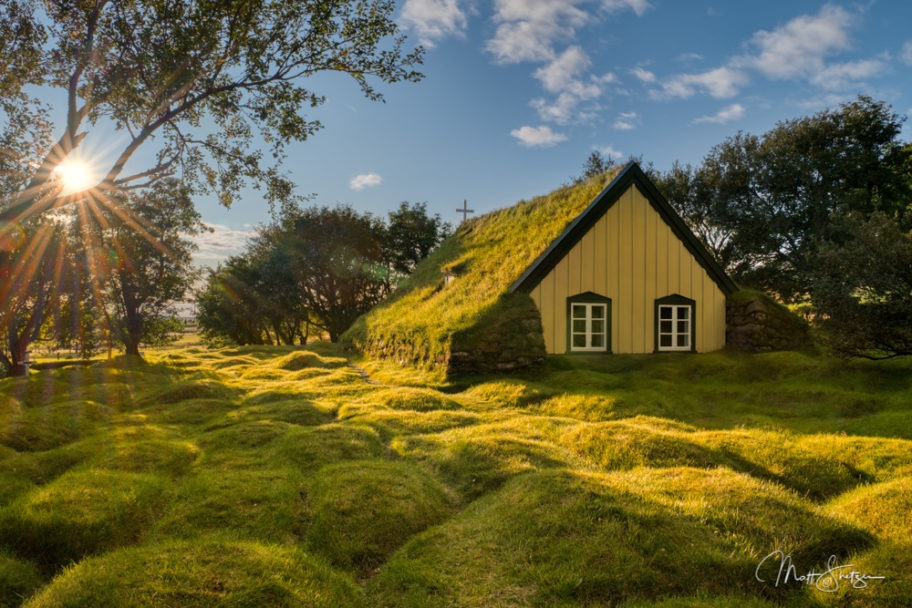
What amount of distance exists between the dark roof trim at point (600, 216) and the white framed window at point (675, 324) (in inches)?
82.1

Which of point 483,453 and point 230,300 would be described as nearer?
point 483,453

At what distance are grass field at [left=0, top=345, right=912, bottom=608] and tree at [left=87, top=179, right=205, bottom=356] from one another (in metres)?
18.2

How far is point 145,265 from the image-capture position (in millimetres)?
29359

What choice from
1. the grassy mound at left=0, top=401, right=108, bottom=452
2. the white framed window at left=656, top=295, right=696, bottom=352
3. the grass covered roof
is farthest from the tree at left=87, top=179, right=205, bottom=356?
the white framed window at left=656, top=295, right=696, bottom=352

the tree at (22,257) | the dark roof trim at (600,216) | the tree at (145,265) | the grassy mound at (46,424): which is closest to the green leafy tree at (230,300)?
the tree at (145,265)

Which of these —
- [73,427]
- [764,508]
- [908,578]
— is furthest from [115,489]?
[908,578]

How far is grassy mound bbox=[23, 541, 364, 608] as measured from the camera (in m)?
3.73

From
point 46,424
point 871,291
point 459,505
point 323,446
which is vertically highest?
point 871,291

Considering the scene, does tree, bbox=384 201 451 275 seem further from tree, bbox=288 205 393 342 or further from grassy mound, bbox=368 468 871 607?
grassy mound, bbox=368 468 871 607

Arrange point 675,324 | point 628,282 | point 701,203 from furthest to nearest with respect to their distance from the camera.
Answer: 1. point 701,203
2. point 675,324
3. point 628,282

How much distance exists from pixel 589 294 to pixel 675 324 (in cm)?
433

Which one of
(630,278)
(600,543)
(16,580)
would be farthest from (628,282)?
(16,580)

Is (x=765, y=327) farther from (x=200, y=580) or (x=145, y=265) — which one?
(x=145, y=265)

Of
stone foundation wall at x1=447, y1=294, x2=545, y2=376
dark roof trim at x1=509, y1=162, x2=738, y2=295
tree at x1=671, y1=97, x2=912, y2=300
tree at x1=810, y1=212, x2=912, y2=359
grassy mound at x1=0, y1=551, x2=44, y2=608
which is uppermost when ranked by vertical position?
tree at x1=671, y1=97, x2=912, y2=300
